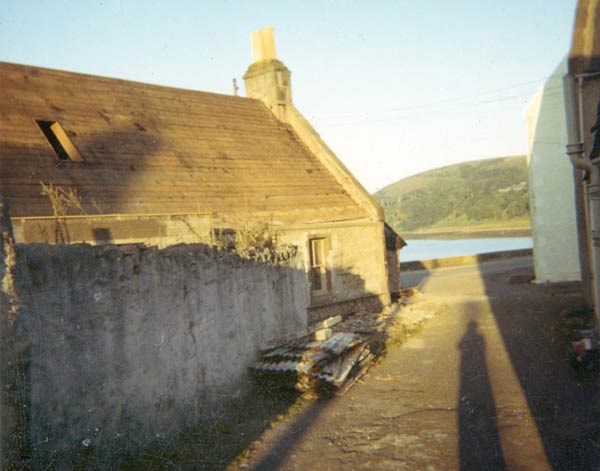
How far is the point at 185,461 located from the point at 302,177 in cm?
1117

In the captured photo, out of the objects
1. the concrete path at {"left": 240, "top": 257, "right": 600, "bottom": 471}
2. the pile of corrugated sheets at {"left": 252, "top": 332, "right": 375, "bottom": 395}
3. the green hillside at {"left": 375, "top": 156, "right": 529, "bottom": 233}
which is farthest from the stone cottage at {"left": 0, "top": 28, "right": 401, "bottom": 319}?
the green hillside at {"left": 375, "top": 156, "right": 529, "bottom": 233}

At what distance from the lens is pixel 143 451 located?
5.98m

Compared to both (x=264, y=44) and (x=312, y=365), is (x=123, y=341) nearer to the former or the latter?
(x=312, y=365)

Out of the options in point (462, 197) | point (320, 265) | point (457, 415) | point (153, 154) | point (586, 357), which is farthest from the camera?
point (462, 197)

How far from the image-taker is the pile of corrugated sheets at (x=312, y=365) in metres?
8.15

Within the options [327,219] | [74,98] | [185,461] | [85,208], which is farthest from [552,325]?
[74,98]

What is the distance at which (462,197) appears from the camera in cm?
12312

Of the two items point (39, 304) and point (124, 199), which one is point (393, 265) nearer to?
point (124, 199)

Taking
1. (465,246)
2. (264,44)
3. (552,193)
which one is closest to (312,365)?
(264,44)

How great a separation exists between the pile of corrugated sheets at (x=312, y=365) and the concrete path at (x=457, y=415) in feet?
0.91

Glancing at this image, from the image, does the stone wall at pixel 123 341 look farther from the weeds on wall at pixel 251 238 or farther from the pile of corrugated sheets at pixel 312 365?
the weeds on wall at pixel 251 238

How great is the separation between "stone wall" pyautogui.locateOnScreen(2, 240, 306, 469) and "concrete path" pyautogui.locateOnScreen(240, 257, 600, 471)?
1245 millimetres

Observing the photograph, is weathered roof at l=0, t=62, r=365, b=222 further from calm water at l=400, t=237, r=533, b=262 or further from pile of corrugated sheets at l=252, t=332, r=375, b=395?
calm water at l=400, t=237, r=533, b=262

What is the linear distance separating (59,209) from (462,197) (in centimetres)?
12131
